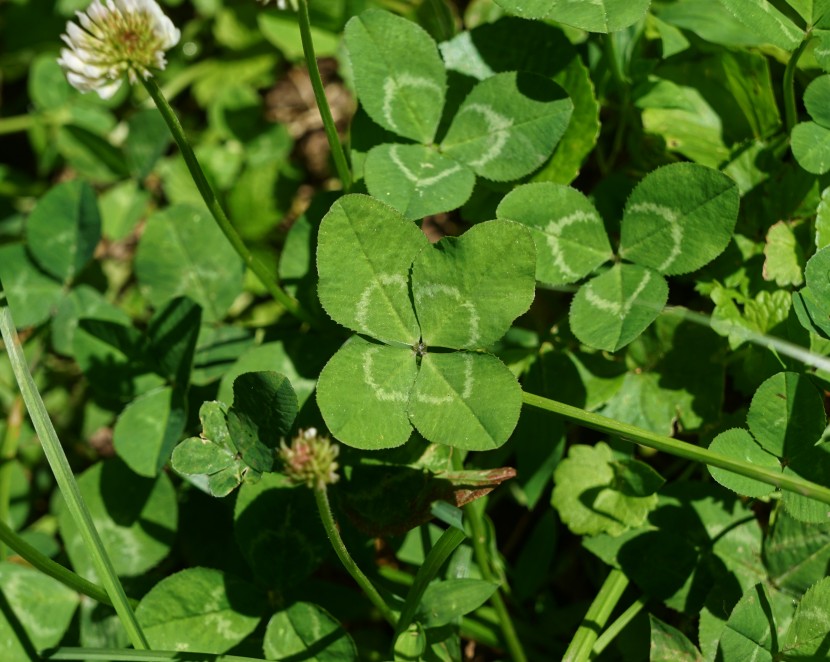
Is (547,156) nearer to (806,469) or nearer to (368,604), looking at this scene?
(806,469)

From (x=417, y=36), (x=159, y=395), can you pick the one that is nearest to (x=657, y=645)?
(x=159, y=395)

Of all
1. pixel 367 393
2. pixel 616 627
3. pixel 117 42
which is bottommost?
pixel 616 627

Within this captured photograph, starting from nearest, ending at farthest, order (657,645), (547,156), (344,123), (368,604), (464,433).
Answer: (464,433) < (657,645) < (547,156) < (368,604) < (344,123)

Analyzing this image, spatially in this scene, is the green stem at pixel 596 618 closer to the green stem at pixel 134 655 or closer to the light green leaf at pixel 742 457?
the light green leaf at pixel 742 457

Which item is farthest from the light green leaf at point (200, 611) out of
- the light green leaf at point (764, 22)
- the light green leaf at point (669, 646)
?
the light green leaf at point (764, 22)

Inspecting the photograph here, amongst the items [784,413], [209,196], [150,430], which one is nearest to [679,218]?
[784,413]

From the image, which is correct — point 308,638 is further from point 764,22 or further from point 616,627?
point 764,22

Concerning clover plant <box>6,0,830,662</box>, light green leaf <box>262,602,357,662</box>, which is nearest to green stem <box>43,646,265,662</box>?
clover plant <box>6,0,830,662</box>
